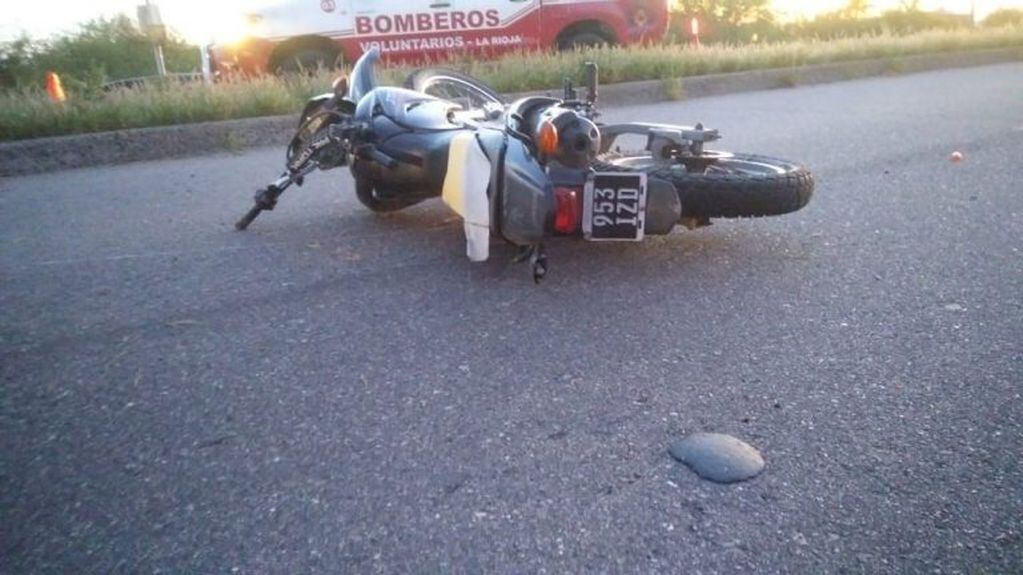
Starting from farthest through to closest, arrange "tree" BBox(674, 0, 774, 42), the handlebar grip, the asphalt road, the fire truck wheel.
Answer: "tree" BBox(674, 0, 774, 42) < the fire truck wheel < the handlebar grip < the asphalt road

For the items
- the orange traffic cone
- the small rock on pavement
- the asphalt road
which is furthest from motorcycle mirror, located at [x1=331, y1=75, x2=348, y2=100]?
the orange traffic cone

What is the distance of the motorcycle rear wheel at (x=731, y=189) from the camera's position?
9.44 feet

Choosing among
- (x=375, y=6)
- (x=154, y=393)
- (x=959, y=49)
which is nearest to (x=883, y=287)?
(x=154, y=393)

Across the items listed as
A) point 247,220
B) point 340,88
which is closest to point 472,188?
point 340,88

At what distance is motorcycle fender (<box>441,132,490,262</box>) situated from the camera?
2.81 meters

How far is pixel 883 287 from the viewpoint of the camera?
282 centimetres

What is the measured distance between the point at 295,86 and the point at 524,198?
5.79m

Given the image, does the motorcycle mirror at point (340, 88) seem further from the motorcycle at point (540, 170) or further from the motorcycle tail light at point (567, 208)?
the motorcycle tail light at point (567, 208)

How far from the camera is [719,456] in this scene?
5.95 ft

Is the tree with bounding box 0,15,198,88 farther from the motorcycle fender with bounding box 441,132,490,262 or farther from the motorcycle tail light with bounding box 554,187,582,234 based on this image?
the motorcycle tail light with bounding box 554,187,582,234

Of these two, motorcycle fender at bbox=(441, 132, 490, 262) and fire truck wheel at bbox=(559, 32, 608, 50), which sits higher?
fire truck wheel at bbox=(559, 32, 608, 50)

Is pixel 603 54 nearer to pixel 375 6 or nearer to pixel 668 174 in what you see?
pixel 375 6

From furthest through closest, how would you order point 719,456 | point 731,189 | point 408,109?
1. point 408,109
2. point 731,189
3. point 719,456

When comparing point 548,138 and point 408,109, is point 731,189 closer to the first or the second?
point 548,138
